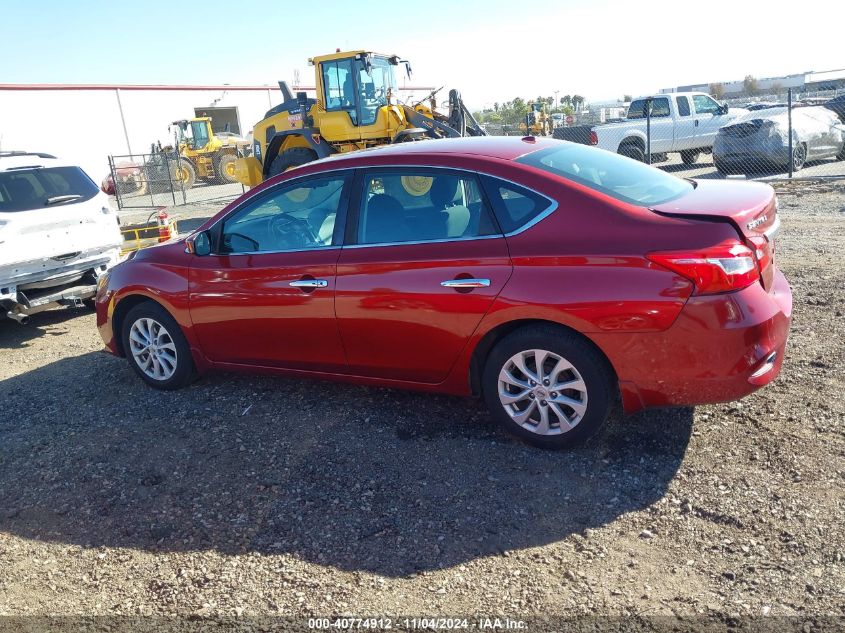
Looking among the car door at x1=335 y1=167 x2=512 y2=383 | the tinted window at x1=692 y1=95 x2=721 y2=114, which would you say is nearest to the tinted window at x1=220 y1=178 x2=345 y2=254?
the car door at x1=335 y1=167 x2=512 y2=383

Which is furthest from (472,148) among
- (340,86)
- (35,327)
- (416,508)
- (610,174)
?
(340,86)

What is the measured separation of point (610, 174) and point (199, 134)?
28248mm

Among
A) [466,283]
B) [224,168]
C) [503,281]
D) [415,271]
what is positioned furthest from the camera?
[224,168]

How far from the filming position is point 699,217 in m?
3.46

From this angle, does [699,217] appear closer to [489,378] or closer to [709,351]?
[709,351]

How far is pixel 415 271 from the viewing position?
4008 millimetres

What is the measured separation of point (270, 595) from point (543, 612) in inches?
44.6

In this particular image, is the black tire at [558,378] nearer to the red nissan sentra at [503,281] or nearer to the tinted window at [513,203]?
the red nissan sentra at [503,281]

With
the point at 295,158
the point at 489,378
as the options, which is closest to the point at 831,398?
the point at 489,378

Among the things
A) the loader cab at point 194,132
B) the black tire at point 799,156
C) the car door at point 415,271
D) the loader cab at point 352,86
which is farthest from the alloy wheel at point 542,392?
the loader cab at point 194,132

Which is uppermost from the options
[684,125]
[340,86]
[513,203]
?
[340,86]

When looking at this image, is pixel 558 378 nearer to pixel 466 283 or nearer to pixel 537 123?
pixel 466 283

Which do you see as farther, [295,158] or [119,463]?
[295,158]

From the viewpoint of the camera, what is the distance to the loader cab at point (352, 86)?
14.8 meters
